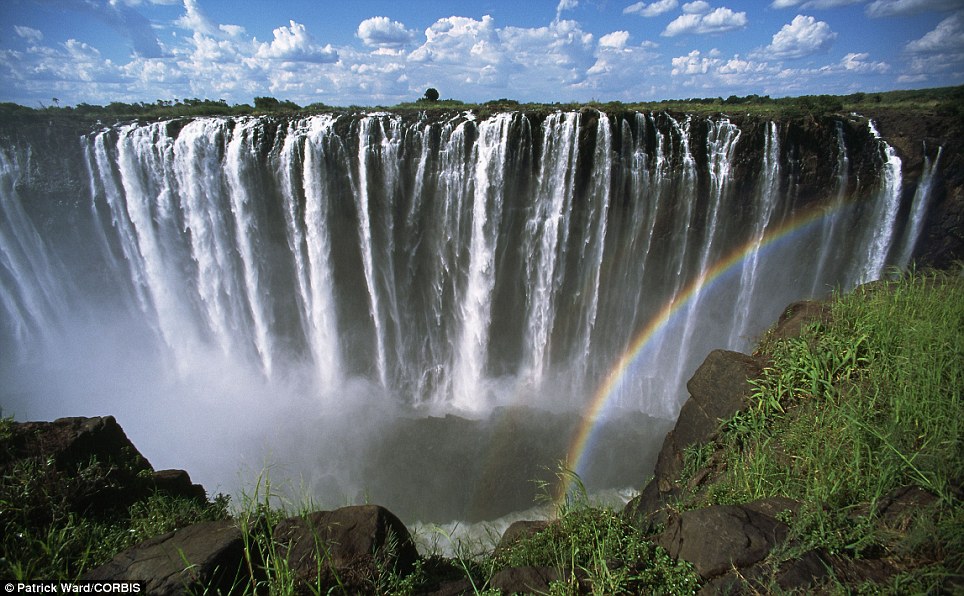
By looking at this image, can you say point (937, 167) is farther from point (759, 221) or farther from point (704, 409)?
point (704, 409)

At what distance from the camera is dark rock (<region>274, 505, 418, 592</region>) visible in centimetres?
259

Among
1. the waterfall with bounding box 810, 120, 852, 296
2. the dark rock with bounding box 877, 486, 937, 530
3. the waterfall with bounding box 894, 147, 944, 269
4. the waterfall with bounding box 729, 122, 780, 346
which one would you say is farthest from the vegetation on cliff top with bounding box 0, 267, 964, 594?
the waterfall with bounding box 894, 147, 944, 269

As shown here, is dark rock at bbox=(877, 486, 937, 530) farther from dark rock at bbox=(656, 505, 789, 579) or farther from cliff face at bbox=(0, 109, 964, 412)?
cliff face at bbox=(0, 109, 964, 412)

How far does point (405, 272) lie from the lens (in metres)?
11.9

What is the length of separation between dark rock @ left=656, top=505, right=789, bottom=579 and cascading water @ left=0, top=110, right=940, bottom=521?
6.66m

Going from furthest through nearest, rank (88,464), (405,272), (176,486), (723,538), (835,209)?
(405,272) < (835,209) < (176,486) < (88,464) < (723,538)

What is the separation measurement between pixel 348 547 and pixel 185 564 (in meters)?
0.90

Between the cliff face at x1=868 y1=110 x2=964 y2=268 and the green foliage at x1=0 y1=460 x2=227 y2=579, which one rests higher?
the cliff face at x1=868 y1=110 x2=964 y2=268

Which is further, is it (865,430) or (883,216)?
(883,216)

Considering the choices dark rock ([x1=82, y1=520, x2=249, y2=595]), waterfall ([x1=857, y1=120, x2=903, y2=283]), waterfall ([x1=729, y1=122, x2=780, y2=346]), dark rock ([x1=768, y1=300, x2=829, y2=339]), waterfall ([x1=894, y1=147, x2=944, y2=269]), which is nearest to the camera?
dark rock ([x1=82, y1=520, x2=249, y2=595])

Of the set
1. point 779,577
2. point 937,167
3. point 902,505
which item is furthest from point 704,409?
point 937,167

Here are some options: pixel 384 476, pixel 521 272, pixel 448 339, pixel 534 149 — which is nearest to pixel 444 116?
pixel 534 149

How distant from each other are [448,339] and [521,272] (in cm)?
276

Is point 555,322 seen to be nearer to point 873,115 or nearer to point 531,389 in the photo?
point 531,389
